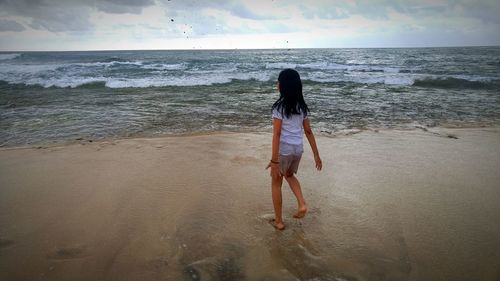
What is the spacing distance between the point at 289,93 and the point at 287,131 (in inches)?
14.9

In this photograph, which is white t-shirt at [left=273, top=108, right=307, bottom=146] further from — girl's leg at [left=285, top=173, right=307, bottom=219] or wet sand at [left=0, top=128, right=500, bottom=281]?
wet sand at [left=0, top=128, right=500, bottom=281]

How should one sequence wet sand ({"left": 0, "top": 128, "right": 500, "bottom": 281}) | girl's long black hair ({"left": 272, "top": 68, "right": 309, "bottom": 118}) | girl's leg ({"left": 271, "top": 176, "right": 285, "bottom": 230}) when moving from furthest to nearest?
girl's leg ({"left": 271, "top": 176, "right": 285, "bottom": 230}), girl's long black hair ({"left": 272, "top": 68, "right": 309, "bottom": 118}), wet sand ({"left": 0, "top": 128, "right": 500, "bottom": 281})

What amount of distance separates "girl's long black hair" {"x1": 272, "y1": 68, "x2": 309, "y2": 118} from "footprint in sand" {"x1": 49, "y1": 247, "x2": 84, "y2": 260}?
212cm

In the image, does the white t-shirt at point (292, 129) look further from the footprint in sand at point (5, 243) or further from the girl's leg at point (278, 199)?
the footprint in sand at point (5, 243)

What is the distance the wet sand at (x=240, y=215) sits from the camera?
2434 millimetres

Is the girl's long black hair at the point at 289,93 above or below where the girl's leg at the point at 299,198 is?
above

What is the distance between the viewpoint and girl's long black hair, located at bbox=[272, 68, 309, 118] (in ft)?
8.70

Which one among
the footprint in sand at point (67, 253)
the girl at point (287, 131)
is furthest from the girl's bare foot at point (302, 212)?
the footprint in sand at point (67, 253)

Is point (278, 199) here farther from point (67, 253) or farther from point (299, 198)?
point (67, 253)

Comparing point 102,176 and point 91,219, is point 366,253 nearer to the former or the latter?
point 91,219

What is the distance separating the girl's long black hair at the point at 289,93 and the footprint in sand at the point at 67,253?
212 cm

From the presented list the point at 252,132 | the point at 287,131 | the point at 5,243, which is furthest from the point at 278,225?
the point at 252,132

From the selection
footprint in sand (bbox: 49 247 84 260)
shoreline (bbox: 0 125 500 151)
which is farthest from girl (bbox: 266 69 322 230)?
shoreline (bbox: 0 125 500 151)

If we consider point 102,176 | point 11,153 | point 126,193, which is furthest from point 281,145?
point 11,153
